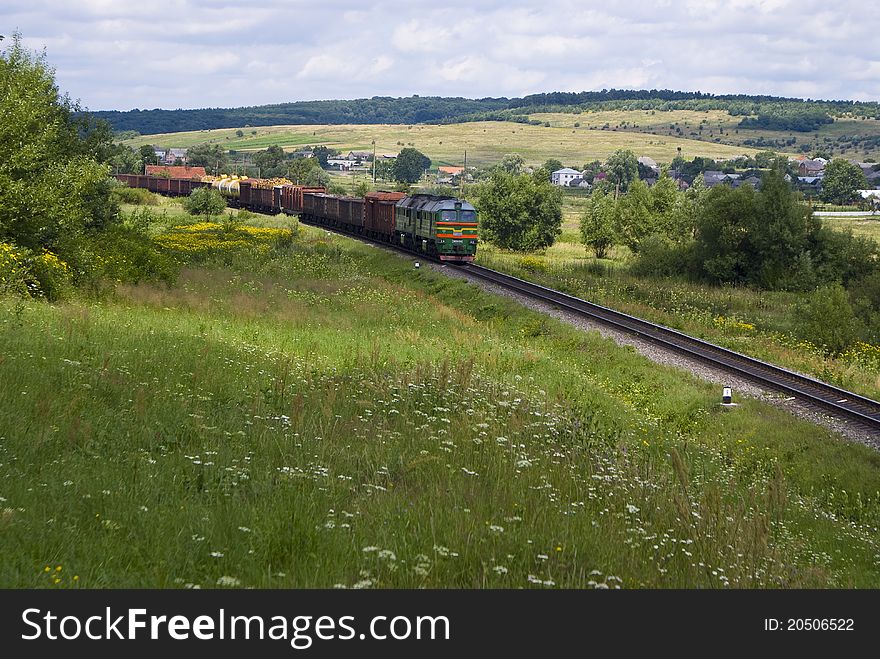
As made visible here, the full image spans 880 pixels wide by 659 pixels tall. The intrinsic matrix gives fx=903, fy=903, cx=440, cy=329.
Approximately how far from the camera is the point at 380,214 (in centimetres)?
5634

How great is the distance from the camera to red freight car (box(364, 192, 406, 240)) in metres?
54.5

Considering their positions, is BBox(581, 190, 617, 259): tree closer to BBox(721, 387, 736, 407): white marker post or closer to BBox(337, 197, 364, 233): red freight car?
BBox(337, 197, 364, 233): red freight car

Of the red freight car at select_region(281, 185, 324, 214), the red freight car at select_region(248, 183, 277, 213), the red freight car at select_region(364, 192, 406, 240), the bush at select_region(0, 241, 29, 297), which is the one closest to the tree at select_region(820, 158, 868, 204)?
the red freight car at select_region(248, 183, 277, 213)

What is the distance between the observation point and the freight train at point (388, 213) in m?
45.6

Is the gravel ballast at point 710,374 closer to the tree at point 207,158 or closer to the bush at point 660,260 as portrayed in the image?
the bush at point 660,260

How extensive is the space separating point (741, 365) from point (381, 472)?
1752cm

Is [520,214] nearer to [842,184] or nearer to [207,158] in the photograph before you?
[842,184]

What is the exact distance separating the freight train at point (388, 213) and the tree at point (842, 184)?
108880 millimetres

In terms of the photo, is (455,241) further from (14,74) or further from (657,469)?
(657,469)

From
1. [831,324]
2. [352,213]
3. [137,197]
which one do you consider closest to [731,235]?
[831,324]

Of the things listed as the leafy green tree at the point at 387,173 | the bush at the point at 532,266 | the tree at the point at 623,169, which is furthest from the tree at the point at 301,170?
the bush at the point at 532,266

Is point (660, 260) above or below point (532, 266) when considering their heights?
below

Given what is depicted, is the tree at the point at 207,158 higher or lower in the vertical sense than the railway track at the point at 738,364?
higher

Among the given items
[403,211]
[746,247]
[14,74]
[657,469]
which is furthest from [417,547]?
[746,247]
